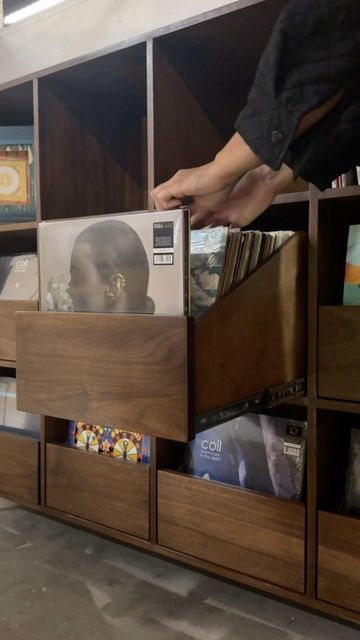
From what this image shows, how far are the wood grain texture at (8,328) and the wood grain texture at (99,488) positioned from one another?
29 cm

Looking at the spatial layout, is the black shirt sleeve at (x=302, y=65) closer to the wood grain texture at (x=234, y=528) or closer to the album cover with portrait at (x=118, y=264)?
the album cover with portrait at (x=118, y=264)

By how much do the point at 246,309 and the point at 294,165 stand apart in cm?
26

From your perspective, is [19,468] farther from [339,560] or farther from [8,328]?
[339,560]

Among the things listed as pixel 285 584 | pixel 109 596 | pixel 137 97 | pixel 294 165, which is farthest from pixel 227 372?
pixel 137 97

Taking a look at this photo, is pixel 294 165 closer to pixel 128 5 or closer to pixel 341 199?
pixel 341 199

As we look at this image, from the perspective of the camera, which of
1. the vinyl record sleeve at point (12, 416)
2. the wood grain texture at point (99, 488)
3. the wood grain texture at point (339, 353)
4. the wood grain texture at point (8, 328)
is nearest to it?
the wood grain texture at point (339, 353)

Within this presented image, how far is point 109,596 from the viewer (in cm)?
126

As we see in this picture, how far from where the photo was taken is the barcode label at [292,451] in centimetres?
123

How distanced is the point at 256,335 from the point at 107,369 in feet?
0.86

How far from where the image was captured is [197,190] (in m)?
0.95

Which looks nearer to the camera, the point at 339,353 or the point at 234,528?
the point at 339,353

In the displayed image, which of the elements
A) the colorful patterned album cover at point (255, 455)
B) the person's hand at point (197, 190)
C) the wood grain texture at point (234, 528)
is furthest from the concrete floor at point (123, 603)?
the person's hand at point (197, 190)

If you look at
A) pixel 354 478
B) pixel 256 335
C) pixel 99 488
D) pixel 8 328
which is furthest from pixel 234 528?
pixel 8 328

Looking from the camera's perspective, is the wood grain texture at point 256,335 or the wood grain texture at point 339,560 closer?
the wood grain texture at point 256,335
